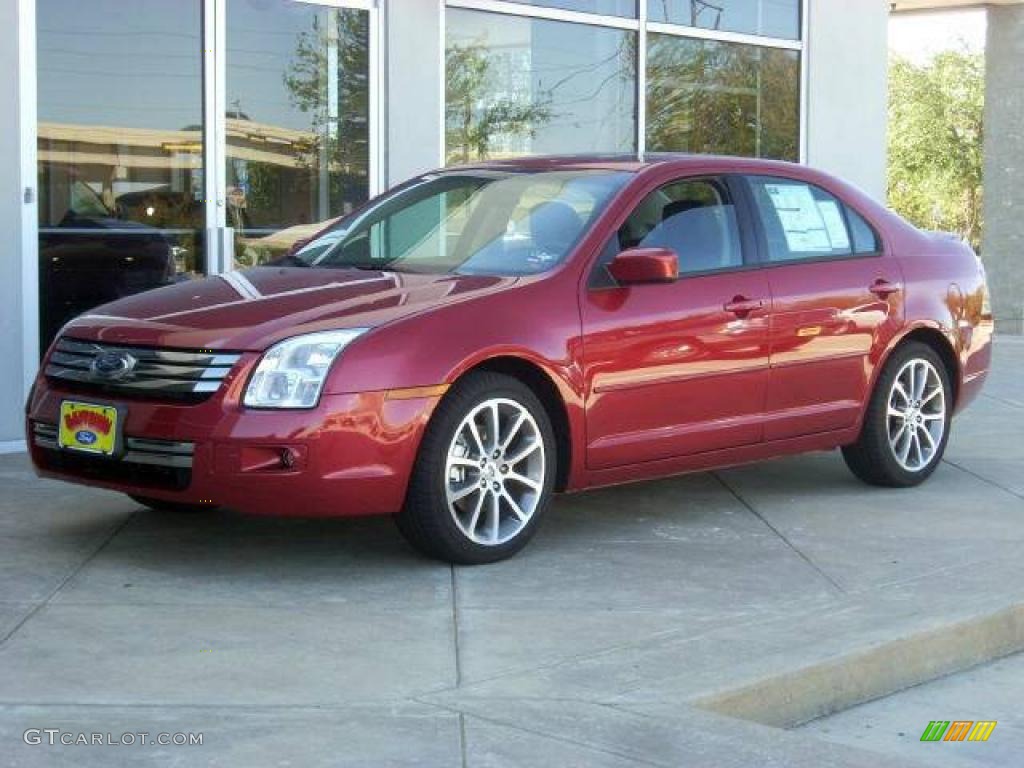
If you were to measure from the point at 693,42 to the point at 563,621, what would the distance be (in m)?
7.79

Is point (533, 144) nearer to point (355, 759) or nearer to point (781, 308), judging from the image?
point (781, 308)

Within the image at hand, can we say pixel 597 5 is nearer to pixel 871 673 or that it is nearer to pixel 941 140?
pixel 871 673

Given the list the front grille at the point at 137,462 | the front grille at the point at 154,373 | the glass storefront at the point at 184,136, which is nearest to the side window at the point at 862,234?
the front grille at the point at 154,373

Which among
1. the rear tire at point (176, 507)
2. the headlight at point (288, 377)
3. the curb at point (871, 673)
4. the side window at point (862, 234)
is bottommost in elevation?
the curb at point (871, 673)

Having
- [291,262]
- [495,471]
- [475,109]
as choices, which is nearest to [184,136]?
[475,109]

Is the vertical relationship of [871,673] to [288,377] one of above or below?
below

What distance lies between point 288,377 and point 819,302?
2743 millimetres

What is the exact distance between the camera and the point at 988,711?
512 cm

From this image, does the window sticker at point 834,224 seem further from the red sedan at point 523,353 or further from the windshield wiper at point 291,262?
the windshield wiper at point 291,262

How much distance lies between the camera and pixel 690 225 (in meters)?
7.17

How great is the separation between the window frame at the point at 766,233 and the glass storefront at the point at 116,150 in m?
3.68

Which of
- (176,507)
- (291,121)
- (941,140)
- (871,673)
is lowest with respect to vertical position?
(871,673)

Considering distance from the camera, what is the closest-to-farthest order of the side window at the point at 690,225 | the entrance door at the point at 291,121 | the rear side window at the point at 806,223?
the side window at the point at 690,225 < the rear side window at the point at 806,223 < the entrance door at the point at 291,121

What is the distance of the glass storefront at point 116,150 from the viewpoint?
357 inches
